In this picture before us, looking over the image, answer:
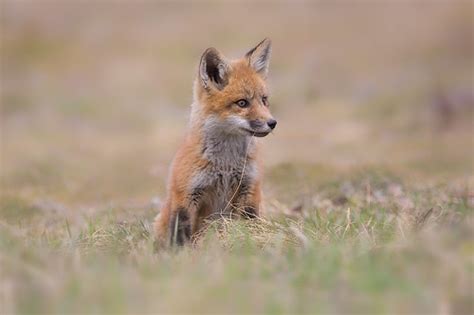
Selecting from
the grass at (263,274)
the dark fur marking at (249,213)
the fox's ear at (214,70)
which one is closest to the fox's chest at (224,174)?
the dark fur marking at (249,213)

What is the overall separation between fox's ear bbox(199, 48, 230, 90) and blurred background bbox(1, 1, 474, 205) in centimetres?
457

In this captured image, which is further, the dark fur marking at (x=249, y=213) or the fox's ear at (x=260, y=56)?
the fox's ear at (x=260, y=56)

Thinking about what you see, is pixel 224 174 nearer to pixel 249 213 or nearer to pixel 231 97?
pixel 249 213

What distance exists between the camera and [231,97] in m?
7.96

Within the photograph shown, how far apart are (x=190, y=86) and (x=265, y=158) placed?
46.0 ft

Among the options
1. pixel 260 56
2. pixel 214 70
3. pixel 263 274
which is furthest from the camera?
pixel 260 56

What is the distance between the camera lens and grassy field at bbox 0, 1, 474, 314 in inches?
186

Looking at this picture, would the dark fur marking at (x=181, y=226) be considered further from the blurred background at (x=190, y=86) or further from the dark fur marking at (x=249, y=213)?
the blurred background at (x=190, y=86)

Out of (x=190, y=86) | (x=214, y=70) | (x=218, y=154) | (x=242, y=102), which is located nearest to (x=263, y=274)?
(x=218, y=154)

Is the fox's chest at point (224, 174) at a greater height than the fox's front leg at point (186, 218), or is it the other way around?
the fox's chest at point (224, 174)

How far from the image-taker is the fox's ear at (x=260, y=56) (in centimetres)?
837

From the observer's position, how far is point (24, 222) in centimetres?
970

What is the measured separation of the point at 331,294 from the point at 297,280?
33 centimetres

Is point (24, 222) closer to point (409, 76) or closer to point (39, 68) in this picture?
point (409, 76)
